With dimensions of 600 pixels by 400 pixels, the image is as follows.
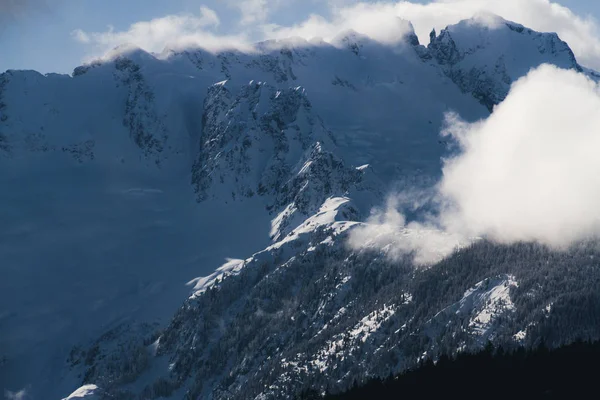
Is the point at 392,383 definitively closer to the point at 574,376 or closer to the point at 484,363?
the point at 484,363

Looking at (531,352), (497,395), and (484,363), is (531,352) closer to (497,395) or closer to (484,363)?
(484,363)

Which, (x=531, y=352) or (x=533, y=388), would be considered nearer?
(x=533, y=388)

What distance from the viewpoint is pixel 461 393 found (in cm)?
17175

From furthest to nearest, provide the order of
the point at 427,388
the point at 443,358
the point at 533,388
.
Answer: the point at 443,358 → the point at 427,388 → the point at 533,388

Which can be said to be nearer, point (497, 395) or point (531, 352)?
point (497, 395)

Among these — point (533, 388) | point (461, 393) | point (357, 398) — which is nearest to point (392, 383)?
point (357, 398)

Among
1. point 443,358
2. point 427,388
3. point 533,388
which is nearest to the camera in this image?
point 533,388

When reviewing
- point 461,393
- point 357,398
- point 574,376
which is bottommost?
point 357,398

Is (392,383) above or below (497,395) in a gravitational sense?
below

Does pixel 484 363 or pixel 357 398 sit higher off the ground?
pixel 484 363

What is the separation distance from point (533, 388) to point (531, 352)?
1006 inches

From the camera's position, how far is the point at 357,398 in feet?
613

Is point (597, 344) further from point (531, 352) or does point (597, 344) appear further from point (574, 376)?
point (574, 376)

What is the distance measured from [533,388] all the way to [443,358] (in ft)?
→ 122
